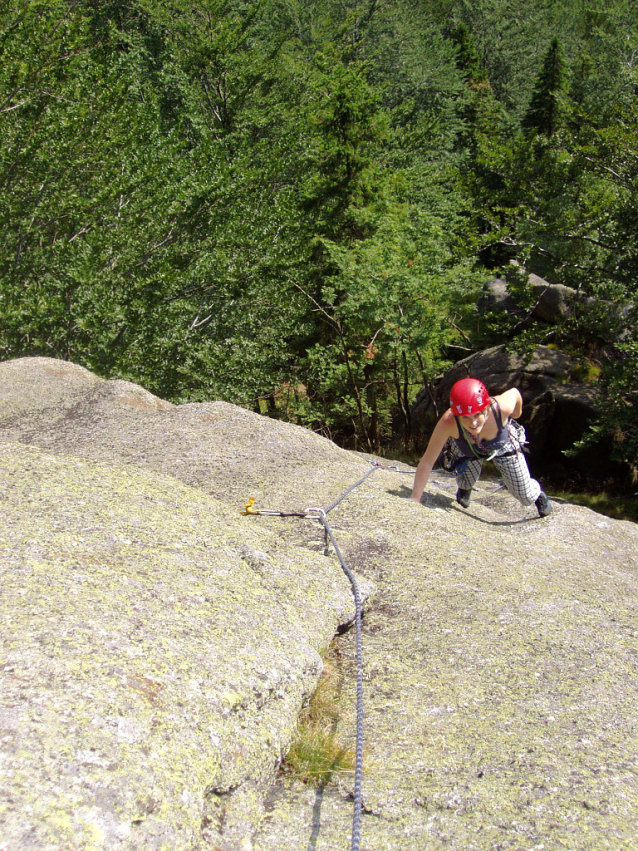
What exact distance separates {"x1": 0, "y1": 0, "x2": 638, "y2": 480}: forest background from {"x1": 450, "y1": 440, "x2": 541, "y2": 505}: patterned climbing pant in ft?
21.6

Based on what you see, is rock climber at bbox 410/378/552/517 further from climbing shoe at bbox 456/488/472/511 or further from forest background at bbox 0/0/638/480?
forest background at bbox 0/0/638/480

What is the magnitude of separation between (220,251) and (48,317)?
4.19m

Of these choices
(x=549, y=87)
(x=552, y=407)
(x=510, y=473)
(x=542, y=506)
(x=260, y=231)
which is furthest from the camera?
(x=549, y=87)

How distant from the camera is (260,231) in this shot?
16031 millimetres

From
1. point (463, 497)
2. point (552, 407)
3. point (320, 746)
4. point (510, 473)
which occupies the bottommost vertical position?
point (552, 407)

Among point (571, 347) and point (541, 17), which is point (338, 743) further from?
point (541, 17)

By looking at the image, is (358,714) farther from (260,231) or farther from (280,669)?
(260,231)

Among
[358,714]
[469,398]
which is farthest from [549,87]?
[358,714]

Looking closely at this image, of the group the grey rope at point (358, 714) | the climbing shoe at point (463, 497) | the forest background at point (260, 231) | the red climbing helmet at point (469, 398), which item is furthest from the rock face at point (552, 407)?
the grey rope at point (358, 714)

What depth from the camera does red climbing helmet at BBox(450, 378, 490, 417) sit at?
5406 mm

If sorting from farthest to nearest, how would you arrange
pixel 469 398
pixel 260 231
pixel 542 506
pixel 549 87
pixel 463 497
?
1. pixel 549 87
2. pixel 260 231
3. pixel 463 497
4. pixel 542 506
5. pixel 469 398

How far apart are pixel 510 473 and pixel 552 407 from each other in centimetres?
986

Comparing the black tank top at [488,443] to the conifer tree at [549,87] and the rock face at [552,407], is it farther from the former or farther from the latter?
the conifer tree at [549,87]

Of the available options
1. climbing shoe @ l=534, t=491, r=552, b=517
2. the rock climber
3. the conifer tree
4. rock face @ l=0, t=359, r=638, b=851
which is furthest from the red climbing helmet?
the conifer tree
